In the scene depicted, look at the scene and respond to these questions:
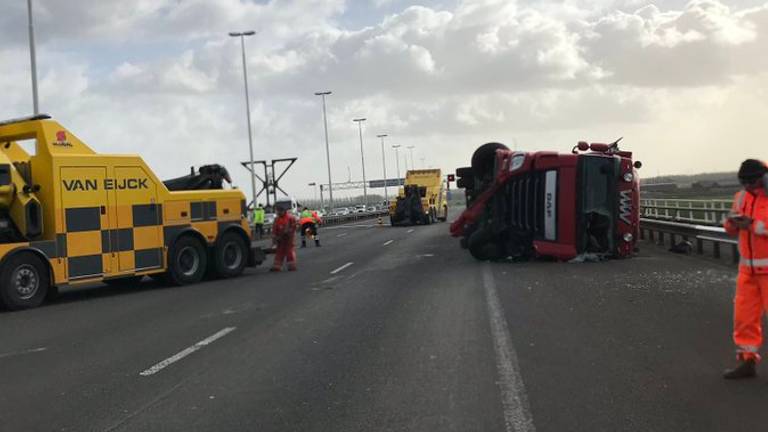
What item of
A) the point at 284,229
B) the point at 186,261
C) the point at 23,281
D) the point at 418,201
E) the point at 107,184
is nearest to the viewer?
the point at 23,281

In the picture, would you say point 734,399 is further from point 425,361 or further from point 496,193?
point 496,193

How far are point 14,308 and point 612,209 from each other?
37.9 ft

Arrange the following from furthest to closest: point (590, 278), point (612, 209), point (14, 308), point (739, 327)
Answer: point (612, 209), point (590, 278), point (14, 308), point (739, 327)

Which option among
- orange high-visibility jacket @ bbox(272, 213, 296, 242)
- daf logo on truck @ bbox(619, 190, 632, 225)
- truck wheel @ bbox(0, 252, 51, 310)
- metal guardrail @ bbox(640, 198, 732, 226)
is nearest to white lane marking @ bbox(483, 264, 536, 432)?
metal guardrail @ bbox(640, 198, 732, 226)

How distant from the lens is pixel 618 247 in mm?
15703

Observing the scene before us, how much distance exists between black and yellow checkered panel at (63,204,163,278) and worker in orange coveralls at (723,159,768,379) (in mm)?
10269

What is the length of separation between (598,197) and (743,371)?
9783 mm

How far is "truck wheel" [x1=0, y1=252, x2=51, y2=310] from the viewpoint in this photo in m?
11.2

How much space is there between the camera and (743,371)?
227 inches

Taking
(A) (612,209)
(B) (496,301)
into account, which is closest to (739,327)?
(B) (496,301)

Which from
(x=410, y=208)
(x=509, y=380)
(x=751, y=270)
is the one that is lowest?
(x=509, y=380)

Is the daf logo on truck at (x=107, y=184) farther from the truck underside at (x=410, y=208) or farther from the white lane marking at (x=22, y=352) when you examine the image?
the truck underside at (x=410, y=208)

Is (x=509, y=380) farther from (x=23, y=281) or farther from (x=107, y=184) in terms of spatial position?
(x=107, y=184)

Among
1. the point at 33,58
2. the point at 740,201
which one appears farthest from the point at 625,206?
the point at 33,58
